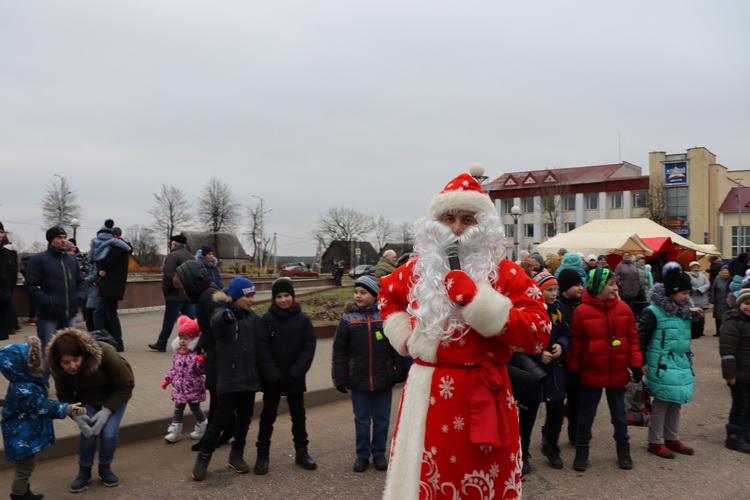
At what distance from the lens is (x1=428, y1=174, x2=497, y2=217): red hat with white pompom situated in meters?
3.21

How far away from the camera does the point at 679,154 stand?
2251 inches

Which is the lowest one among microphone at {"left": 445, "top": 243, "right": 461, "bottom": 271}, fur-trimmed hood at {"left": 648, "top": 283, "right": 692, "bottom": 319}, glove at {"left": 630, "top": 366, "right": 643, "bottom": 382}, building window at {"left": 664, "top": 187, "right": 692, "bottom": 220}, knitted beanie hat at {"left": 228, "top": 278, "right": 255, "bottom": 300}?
glove at {"left": 630, "top": 366, "right": 643, "bottom": 382}

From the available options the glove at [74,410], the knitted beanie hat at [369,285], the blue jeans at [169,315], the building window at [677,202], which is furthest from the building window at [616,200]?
the glove at [74,410]

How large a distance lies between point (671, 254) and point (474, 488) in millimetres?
25114

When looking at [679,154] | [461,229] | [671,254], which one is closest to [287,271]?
[671,254]

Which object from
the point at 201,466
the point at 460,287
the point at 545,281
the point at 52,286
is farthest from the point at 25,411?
the point at 545,281

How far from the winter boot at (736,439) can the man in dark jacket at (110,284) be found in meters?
8.58

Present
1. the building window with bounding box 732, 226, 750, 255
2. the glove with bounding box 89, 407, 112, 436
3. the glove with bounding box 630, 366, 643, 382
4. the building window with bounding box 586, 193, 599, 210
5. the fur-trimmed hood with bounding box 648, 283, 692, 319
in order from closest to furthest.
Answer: the glove with bounding box 89, 407, 112, 436 < the glove with bounding box 630, 366, 643, 382 < the fur-trimmed hood with bounding box 648, 283, 692, 319 < the building window with bounding box 732, 226, 750, 255 < the building window with bounding box 586, 193, 599, 210

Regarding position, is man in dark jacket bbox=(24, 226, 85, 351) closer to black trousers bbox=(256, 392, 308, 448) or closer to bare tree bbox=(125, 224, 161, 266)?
black trousers bbox=(256, 392, 308, 448)

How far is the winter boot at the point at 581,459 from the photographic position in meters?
5.20

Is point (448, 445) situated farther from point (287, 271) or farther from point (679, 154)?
point (679, 154)

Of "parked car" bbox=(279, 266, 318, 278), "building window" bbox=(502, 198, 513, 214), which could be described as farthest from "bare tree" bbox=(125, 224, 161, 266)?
"building window" bbox=(502, 198, 513, 214)

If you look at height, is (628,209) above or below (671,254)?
above

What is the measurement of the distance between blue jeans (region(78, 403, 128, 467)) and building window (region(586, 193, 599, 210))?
2535 inches
